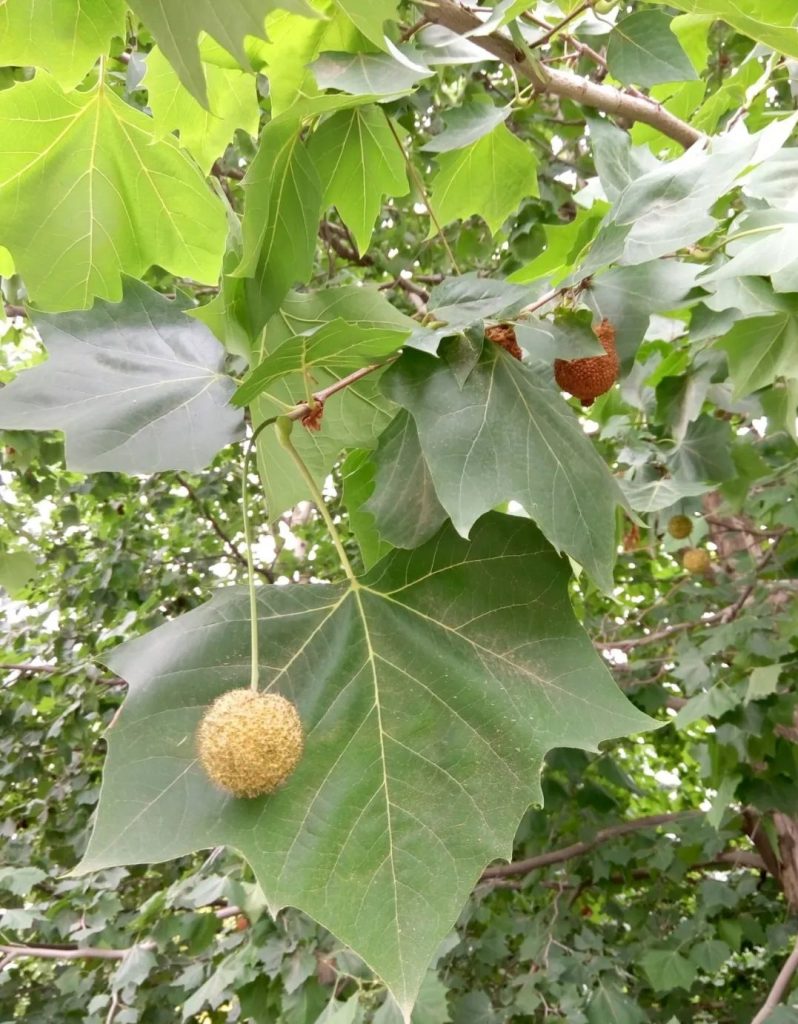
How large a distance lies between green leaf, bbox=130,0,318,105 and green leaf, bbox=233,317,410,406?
0.25 metres

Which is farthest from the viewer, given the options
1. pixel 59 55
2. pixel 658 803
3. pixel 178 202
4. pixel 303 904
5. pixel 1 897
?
pixel 658 803

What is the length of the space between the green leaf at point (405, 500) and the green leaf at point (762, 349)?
64 centimetres

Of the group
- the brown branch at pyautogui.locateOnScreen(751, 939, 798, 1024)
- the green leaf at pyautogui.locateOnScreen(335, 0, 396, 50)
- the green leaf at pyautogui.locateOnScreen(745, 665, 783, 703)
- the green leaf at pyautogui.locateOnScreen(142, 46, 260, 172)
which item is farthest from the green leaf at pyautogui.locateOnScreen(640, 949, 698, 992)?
A: the green leaf at pyautogui.locateOnScreen(335, 0, 396, 50)

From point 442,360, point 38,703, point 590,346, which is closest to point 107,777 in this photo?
point 442,360

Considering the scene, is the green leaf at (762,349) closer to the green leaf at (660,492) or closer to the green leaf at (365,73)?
the green leaf at (660,492)

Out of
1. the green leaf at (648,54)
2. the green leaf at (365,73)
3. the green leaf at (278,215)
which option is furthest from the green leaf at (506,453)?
the green leaf at (648,54)

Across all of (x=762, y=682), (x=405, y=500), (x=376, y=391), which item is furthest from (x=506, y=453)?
(x=762, y=682)

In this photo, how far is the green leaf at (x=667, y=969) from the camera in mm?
2613

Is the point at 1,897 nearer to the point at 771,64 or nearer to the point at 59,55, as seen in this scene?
the point at 59,55

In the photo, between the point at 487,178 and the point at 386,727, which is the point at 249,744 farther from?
the point at 487,178

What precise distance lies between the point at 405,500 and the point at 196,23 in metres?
0.52

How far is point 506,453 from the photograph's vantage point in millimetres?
883

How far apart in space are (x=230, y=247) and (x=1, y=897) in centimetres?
309

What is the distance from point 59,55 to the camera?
110 centimetres
